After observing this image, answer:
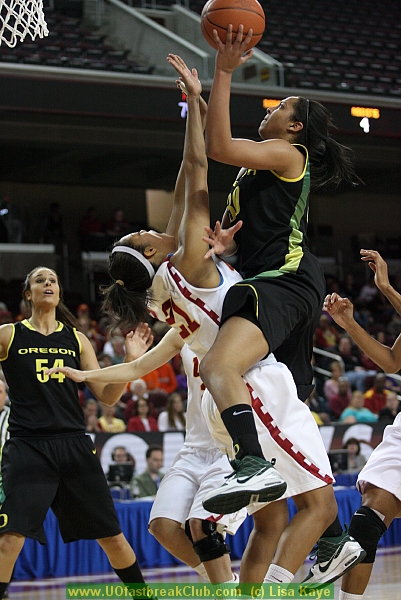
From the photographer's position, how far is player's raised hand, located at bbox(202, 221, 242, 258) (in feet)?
12.5

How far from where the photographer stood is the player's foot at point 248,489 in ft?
10.9

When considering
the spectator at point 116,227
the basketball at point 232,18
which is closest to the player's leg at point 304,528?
the basketball at point 232,18

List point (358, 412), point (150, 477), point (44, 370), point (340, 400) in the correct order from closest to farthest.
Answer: point (44, 370) → point (150, 477) → point (358, 412) → point (340, 400)

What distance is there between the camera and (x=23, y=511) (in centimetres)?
491

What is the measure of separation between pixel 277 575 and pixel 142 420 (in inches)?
252

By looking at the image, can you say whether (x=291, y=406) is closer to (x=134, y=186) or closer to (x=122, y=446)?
(x=122, y=446)

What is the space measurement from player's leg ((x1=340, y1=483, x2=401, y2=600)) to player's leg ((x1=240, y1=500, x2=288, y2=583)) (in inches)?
27.6

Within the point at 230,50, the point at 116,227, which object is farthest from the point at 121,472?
the point at 116,227

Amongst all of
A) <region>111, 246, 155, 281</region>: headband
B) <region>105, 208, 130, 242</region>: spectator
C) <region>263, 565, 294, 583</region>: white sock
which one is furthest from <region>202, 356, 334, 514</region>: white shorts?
<region>105, 208, 130, 242</region>: spectator

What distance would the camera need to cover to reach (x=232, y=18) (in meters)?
3.94

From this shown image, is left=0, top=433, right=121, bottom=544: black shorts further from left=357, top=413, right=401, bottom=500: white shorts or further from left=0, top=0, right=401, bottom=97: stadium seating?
left=0, top=0, right=401, bottom=97: stadium seating

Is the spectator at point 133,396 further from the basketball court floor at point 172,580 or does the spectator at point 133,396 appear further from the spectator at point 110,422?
the basketball court floor at point 172,580

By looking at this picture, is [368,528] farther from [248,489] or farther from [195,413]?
[248,489]

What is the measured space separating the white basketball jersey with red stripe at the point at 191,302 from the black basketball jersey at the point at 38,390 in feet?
4.54
